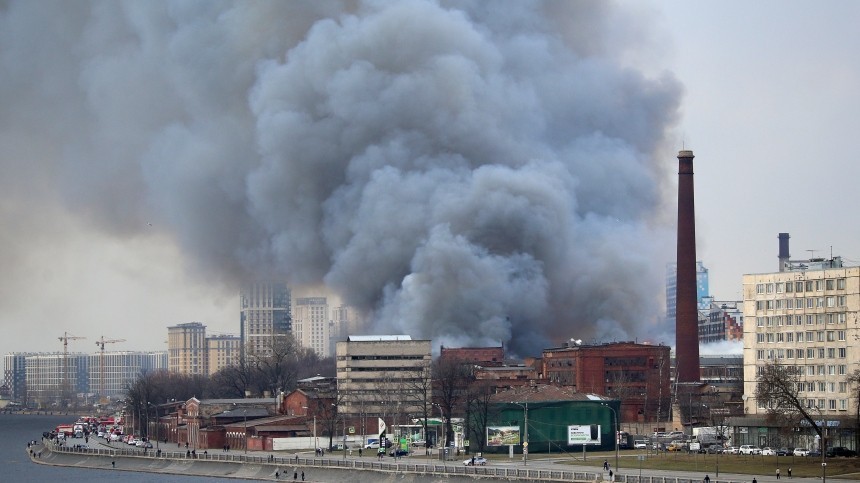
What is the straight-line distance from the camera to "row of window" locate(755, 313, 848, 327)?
7062 cm

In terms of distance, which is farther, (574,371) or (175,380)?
(175,380)

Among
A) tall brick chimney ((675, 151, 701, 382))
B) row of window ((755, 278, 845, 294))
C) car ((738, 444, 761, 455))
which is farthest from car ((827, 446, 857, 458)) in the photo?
tall brick chimney ((675, 151, 701, 382))

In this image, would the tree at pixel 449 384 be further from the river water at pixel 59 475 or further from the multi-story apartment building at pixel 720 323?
the multi-story apartment building at pixel 720 323

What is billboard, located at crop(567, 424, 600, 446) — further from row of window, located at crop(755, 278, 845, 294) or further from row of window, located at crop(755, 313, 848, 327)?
row of window, located at crop(755, 278, 845, 294)

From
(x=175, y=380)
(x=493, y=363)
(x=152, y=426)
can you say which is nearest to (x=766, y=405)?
(x=493, y=363)

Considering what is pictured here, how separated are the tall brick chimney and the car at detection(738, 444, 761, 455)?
2990 centimetres

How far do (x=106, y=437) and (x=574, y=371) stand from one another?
40.0 meters

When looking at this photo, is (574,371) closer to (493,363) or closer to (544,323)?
(493,363)

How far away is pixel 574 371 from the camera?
104m

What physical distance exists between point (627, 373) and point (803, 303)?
30952 mm

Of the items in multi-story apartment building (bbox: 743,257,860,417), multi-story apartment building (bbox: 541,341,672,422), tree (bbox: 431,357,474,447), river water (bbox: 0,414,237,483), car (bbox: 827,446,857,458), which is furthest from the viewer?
multi-story apartment building (bbox: 541,341,672,422)

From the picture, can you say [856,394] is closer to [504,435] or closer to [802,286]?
[802,286]

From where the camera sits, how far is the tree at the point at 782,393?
6419 cm

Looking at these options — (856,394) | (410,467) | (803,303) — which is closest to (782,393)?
(856,394)
